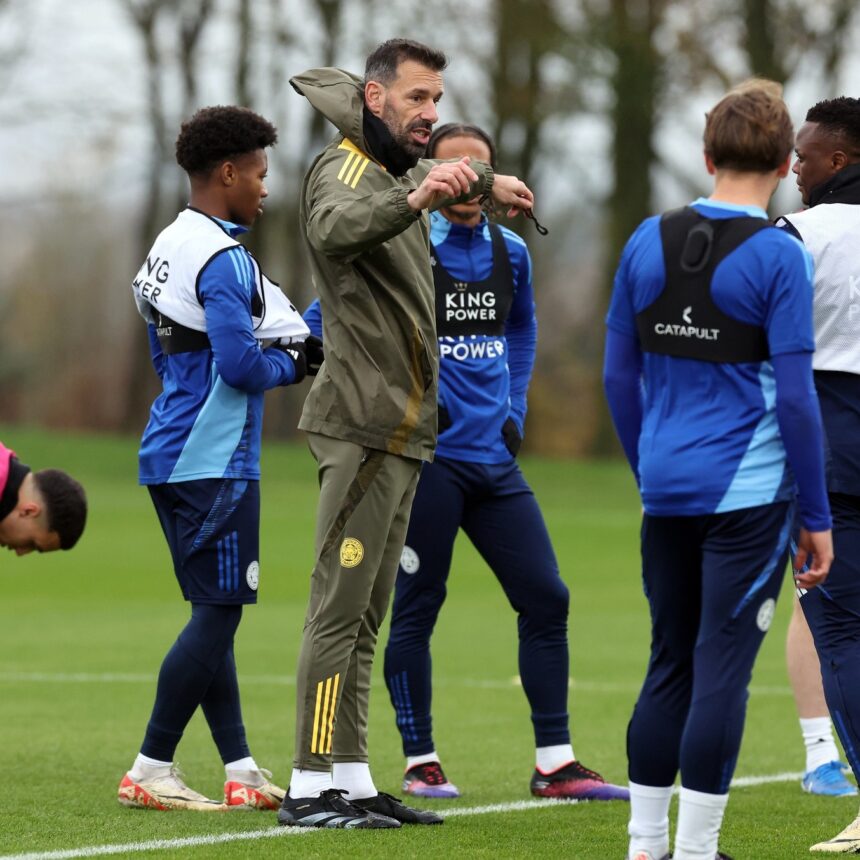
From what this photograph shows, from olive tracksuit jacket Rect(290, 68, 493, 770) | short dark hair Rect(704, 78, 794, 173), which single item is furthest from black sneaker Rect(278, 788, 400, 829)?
short dark hair Rect(704, 78, 794, 173)

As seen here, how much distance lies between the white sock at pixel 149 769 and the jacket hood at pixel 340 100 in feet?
7.69

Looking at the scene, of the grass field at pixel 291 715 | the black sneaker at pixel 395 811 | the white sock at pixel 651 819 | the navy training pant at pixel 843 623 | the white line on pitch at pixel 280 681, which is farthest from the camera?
the white line on pitch at pixel 280 681

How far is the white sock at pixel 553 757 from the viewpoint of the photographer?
671 cm

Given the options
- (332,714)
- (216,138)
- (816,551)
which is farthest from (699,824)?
(216,138)

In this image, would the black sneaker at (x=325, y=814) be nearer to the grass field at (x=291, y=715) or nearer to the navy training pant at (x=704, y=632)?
the grass field at (x=291, y=715)

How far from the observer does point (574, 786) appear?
6.62 meters

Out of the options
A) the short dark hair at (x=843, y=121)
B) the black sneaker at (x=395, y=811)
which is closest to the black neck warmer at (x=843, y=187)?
the short dark hair at (x=843, y=121)

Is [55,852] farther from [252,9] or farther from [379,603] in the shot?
[252,9]

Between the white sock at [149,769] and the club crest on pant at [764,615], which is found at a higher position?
the club crest on pant at [764,615]

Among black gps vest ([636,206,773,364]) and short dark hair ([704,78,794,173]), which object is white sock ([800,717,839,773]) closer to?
black gps vest ([636,206,773,364])

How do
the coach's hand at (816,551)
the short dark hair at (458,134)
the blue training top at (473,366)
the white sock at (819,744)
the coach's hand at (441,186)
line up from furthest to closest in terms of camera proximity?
the short dark hair at (458,134)
the white sock at (819,744)
the blue training top at (473,366)
the coach's hand at (441,186)
the coach's hand at (816,551)

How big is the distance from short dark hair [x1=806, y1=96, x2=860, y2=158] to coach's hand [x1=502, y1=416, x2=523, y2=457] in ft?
6.06

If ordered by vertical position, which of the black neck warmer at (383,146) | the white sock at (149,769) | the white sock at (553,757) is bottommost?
the white sock at (553,757)

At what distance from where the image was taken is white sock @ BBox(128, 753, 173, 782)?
20.5 ft
